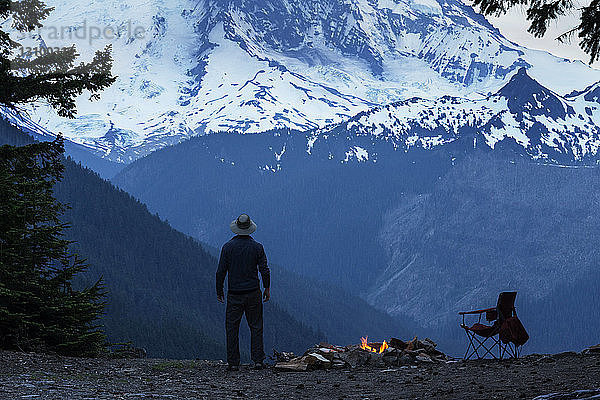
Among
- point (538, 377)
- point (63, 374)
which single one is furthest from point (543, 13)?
point (63, 374)

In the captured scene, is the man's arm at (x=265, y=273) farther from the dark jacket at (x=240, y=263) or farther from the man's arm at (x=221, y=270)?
the man's arm at (x=221, y=270)

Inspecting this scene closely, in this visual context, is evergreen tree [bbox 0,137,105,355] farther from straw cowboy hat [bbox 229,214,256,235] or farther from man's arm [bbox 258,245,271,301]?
man's arm [bbox 258,245,271,301]

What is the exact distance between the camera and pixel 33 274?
1870cm

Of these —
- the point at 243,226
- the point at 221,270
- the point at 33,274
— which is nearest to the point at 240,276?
the point at 221,270

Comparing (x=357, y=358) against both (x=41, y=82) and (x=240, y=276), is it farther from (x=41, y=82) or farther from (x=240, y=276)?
(x=41, y=82)

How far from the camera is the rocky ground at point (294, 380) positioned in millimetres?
12664

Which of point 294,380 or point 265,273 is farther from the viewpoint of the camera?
point 265,273

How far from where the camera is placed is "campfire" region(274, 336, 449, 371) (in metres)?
18.5

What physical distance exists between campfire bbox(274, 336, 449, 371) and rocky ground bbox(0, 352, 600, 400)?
0.41m

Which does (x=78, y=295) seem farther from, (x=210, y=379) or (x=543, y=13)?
(x=543, y=13)

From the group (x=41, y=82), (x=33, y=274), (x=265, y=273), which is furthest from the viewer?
(x=41, y=82)

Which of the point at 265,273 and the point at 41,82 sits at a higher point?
the point at 41,82

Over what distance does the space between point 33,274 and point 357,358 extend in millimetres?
7924

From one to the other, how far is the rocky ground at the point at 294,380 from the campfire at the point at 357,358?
41 cm
